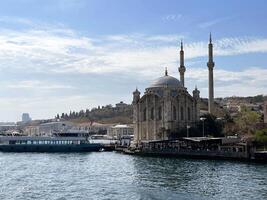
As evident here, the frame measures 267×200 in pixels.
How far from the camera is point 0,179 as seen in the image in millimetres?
49188

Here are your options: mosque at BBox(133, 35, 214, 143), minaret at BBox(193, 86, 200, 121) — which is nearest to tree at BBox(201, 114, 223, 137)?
mosque at BBox(133, 35, 214, 143)

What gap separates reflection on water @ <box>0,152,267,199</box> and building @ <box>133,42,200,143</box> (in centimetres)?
4572

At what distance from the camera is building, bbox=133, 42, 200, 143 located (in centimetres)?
10769

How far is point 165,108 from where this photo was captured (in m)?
108

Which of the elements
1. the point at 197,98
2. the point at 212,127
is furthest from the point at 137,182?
the point at 197,98

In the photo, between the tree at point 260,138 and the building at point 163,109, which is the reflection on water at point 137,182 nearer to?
the tree at point 260,138

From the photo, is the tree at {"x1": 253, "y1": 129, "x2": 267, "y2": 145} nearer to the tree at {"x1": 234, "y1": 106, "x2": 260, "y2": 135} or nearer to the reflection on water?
the reflection on water

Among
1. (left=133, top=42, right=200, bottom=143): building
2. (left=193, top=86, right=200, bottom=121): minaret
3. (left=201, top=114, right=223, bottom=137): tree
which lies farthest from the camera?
(left=193, top=86, right=200, bottom=121): minaret

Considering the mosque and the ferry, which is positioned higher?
the mosque

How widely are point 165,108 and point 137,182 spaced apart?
63.1m

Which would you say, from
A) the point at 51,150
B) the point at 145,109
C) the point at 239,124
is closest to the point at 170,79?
the point at 145,109

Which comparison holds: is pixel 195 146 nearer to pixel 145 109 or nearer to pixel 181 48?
pixel 145 109

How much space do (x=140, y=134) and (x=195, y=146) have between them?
28.2 metres

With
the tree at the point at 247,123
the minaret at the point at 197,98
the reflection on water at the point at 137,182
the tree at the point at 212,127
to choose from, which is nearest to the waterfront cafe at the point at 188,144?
the tree at the point at 247,123
